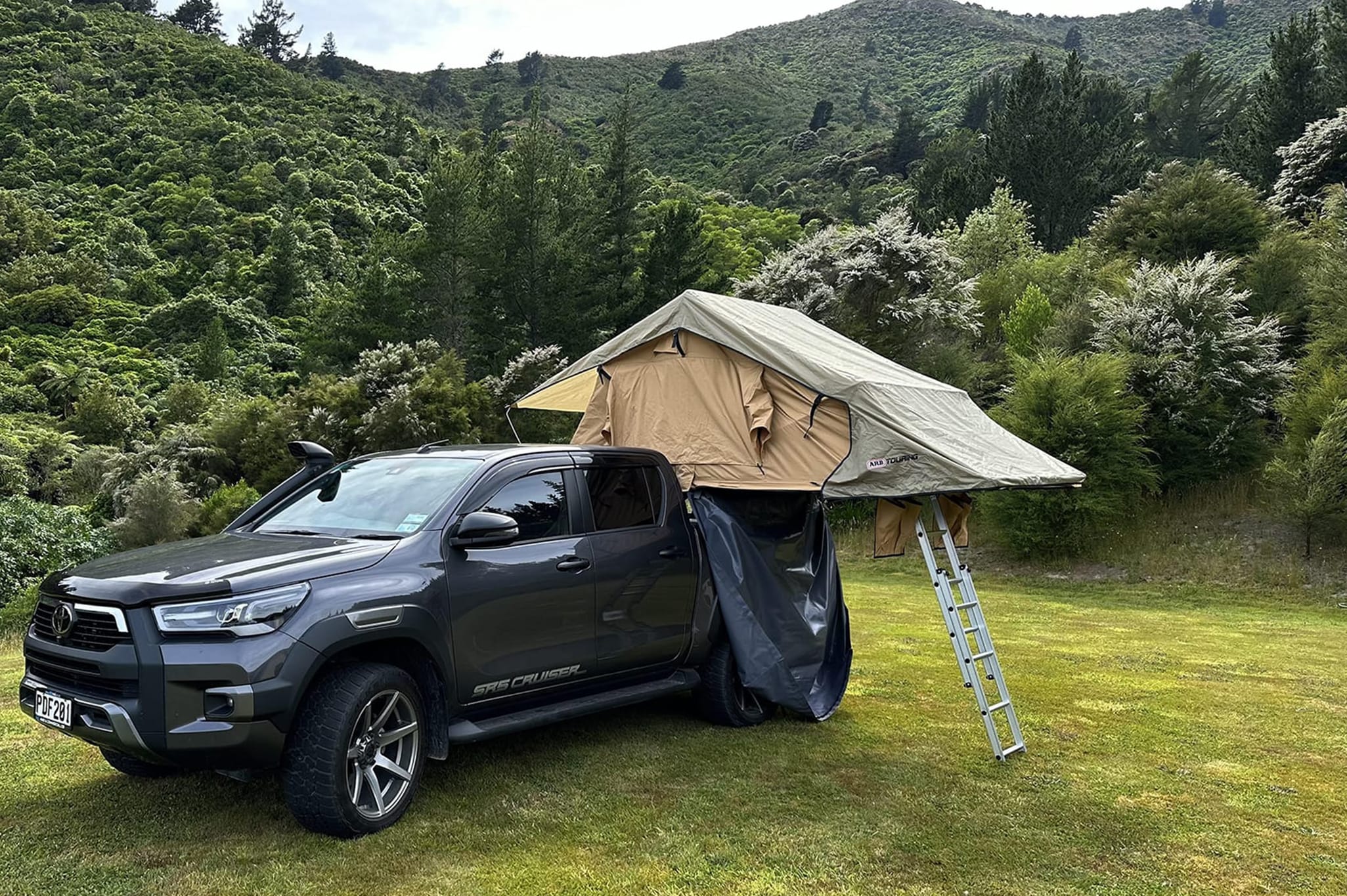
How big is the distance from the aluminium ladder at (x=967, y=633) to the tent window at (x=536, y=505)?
87.0 inches

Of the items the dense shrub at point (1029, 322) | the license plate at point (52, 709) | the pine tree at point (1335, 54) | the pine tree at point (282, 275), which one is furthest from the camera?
the pine tree at point (282, 275)

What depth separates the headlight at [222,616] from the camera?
384cm

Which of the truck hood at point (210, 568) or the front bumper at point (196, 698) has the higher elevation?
the truck hood at point (210, 568)

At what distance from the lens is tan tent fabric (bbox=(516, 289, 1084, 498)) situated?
5523 millimetres

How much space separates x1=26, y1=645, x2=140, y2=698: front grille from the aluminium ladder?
417 centimetres

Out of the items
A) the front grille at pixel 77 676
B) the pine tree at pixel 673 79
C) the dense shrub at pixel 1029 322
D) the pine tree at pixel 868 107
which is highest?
the pine tree at pixel 673 79

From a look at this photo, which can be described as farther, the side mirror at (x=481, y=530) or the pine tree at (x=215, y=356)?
the pine tree at (x=215, y=356)

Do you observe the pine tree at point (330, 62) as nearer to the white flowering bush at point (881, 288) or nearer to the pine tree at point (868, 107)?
the pine tree at point (868, 107)

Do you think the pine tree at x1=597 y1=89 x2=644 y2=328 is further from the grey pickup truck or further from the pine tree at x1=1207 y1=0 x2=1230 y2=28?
the pine tree at x1=1207 y1=0 x2=1230 y2=28

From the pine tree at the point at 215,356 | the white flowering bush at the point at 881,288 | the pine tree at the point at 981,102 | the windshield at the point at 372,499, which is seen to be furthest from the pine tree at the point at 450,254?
the pine tree at the point at 981,102

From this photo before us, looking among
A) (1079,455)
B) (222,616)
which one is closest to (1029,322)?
(1079,455)

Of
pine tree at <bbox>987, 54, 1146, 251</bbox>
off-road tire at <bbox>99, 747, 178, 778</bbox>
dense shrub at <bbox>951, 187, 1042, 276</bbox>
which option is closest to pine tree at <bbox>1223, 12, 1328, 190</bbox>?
pine tree at <bbox>987, 54, 1146, 251</bbox>

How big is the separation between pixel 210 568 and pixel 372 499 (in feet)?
3.79

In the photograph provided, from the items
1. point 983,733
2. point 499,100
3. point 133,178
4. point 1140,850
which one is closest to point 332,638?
point 1140,850
